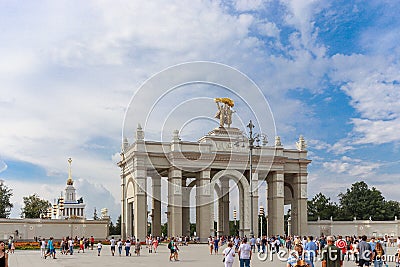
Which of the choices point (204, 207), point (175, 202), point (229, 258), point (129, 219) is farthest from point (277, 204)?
point (229, 258)

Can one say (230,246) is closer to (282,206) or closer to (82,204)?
(282,206)

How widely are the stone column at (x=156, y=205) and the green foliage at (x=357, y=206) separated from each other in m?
37.4

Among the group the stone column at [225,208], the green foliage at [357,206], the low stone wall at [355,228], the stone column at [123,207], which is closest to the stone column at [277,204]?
the low stone wall at [355,228]

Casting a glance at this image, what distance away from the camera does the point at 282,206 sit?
227 feet

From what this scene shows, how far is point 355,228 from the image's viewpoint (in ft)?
242

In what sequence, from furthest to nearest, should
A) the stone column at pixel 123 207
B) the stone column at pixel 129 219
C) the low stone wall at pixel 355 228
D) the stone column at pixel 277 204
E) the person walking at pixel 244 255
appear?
the low stone wall at pixel 355 228, the stone column at pixel 123 207, the stone column at pixel 277 204, the stone column at pixel 129 219, the person walking at pixel 244 255

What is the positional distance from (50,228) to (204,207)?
18055 mm

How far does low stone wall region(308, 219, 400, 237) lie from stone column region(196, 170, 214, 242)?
1508 centimetres

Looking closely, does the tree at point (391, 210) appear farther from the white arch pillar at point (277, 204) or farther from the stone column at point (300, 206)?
the white arch pillar at point (277, 204)

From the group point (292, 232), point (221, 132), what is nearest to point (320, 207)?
point (292, 232)

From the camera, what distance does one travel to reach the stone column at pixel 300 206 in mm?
70500

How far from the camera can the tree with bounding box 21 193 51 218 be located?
95.4 metres

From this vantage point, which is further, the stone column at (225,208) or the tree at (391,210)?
the tree at (391,210)

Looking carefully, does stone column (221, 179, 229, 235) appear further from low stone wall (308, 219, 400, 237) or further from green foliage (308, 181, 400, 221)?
green foliage (308, 181, 400, 221)
